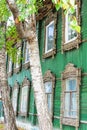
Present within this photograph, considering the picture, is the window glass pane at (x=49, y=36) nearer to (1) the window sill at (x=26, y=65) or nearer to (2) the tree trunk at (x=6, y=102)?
(1) the window sill at (x=26, y=65)

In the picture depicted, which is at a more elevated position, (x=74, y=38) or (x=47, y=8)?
(x=47, y=8)

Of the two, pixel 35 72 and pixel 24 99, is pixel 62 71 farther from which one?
pixel 24 99

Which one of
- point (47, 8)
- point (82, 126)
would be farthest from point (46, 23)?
point (82, 126)

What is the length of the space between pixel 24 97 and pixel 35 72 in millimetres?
12268

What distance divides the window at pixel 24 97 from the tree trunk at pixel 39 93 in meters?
10.8

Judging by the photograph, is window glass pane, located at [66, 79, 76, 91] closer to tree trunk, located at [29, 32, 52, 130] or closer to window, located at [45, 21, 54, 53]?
window, located at [45, 21, 54, 53]

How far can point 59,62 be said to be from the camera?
53.4 ft

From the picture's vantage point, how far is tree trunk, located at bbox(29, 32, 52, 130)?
9141mm

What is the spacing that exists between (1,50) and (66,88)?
3745 millimetres

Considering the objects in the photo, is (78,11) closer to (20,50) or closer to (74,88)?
(74,88)

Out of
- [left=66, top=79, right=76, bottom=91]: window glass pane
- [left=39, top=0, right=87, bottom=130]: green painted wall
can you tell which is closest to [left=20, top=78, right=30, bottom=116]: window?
[left=39, top=0, right=87, bottom=130]: green painted wall

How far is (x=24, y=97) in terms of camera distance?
21609 millimetres

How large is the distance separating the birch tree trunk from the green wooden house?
14.4 ft

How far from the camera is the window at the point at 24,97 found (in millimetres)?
20666
